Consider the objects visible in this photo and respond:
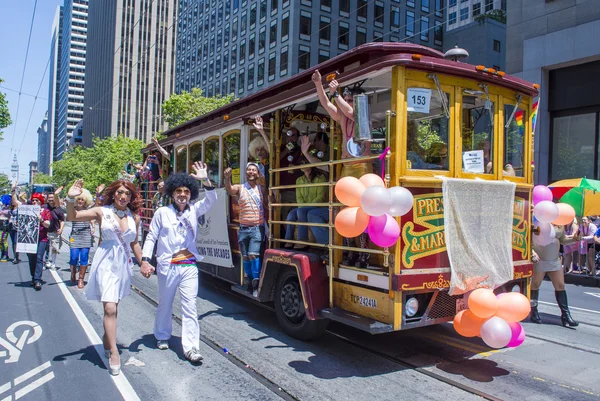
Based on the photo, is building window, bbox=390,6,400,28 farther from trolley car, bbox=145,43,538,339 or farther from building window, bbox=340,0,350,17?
trolley car, bbox=145,43,538,339

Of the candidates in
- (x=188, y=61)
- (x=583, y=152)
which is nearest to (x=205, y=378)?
(x=583, y=152)

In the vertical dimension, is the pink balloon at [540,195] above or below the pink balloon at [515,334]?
above

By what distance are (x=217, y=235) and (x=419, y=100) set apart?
4.30 metres

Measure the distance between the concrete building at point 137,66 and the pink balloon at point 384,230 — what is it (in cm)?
8440

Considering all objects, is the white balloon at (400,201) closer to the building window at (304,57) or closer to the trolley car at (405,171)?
the trolley car at (405,171)

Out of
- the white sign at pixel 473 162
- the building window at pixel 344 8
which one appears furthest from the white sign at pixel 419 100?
the building window at pixel 344 8

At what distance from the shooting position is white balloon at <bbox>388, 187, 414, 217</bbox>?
4391 mm

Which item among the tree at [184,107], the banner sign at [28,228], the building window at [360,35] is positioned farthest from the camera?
the building window at [360,35]

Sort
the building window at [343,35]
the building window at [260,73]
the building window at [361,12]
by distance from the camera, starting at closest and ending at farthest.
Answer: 1. the building window at [343,35]
2. the building window at [361,12]
3. the building window at [260,73]

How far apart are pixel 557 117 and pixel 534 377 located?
16.9 meters

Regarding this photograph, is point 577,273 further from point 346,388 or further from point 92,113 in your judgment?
point 92,113

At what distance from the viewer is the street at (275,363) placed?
14.3ft

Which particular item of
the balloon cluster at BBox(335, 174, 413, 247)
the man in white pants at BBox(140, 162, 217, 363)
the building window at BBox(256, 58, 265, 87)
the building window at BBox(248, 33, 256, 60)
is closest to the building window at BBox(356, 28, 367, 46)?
the building window at BBox(256, 58, 265, 87)

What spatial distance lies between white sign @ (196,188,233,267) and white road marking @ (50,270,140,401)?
210cm
